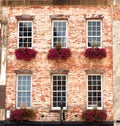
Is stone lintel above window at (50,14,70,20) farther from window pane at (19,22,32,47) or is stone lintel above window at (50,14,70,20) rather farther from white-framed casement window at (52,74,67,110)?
white-framed casement window at (52,74,67,110)

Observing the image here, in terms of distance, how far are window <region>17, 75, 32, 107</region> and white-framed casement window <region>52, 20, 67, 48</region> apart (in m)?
2.60

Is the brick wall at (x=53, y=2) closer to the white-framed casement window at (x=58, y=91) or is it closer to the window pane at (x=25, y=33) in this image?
the window pane at (x=25, y=33)

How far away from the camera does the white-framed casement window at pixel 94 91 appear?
1069 inches

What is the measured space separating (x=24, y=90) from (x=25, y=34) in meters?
3.36

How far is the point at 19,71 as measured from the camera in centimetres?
2741

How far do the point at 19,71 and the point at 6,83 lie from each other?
1034mm

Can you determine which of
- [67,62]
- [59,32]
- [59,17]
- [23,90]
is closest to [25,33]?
[59,32]

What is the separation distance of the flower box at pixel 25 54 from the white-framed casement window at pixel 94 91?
3.51m

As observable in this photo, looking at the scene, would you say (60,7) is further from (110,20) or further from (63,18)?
(110,20)

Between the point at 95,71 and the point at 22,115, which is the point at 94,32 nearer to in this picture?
the point at 95,71

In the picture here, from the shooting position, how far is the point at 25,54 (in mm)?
27391

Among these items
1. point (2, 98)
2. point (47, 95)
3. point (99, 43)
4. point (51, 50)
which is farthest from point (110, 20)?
point (2, 98)

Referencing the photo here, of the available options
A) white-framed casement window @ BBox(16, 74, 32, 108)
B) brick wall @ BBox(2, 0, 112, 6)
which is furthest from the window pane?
white-framed casement window @ BBox(16, 74, 32, 108)

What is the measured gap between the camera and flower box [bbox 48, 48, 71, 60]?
27.3 metres
